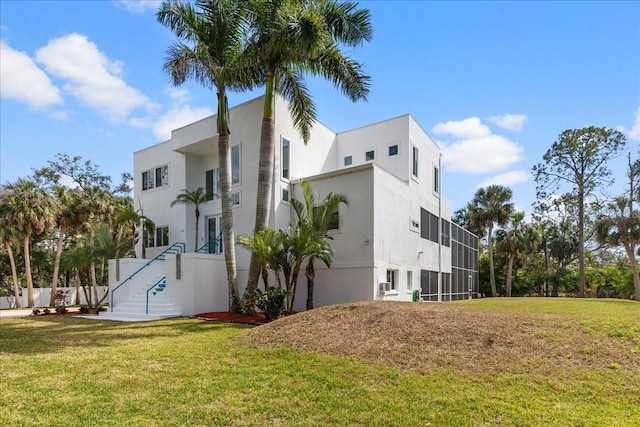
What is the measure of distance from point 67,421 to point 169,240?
17.5m

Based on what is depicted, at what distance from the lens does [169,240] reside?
70.3 ft

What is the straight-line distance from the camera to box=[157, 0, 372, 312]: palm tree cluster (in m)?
14.1

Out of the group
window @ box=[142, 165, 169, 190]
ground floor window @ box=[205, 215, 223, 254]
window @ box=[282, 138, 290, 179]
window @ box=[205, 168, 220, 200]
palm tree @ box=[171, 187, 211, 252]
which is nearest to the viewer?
window @ box=[282, 138, 290, 179]

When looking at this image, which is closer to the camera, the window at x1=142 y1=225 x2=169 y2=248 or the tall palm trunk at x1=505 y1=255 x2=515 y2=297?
the window at x1=142 y1=225 x2=169 y2=248

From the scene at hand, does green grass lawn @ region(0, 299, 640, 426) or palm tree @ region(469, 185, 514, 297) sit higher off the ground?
palm tree @ region(469, 185, 514, 297)

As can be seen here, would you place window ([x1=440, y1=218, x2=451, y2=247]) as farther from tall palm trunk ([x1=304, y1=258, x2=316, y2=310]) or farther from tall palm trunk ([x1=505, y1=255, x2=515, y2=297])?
tall palm trunk ([x1=505, y1=255, x2=515, y2=297])

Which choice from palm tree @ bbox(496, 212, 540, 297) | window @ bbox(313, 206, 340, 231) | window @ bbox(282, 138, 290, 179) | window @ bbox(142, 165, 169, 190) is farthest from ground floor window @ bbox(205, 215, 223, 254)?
palm tree @ bbox(496, 212, 540, 297)

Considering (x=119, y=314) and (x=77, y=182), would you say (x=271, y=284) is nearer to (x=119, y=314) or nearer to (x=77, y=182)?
(x=119, y=314)

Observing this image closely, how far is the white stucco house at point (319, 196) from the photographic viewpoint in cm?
1587

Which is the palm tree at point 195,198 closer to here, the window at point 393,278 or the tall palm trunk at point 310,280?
the tall palm trunk at point 310,280

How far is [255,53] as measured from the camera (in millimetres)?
14789

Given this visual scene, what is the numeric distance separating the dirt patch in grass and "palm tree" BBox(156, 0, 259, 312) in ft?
22.6

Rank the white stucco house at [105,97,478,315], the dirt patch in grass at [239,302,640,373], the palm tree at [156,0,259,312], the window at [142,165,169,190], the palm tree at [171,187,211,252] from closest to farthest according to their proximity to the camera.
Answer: the dirt patch in grass at [239,302,640,373] → the palm tree at [156,0,259,312] → the white stucco house at [105,97,478,315] → the palm tree at [171,187,211,252] → the window at [142,165,169,190]

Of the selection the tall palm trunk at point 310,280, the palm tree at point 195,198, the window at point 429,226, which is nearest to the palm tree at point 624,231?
the window at point 429,226
